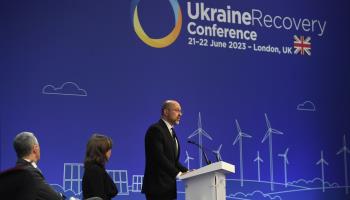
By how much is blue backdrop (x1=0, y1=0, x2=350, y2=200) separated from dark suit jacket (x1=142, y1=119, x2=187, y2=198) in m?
1.44

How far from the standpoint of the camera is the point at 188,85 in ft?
22.4

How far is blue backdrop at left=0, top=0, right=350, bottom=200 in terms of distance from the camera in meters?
6.06

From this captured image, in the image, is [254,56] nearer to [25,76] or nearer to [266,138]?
[266,138]

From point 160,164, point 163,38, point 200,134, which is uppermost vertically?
point 163,38

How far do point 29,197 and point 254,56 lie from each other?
5.37 metres

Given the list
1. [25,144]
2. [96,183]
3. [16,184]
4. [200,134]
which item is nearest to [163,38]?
[200,134]

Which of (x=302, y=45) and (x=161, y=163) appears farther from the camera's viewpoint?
(x=302, y=45)

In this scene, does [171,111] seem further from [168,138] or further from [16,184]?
[16,184]

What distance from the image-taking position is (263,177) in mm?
7043

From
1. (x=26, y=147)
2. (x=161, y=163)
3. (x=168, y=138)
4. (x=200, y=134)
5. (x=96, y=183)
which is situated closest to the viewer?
(x=26, y=147)

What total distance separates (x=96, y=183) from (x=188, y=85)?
2843 millimetres

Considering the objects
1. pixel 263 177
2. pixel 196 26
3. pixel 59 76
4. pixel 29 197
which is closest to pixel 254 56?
pixel 196 26

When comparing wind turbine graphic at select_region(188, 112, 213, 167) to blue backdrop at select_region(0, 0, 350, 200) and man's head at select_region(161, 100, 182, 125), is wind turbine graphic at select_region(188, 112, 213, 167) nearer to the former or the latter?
blue backdrop at select_region(0, 0, 350, 200)

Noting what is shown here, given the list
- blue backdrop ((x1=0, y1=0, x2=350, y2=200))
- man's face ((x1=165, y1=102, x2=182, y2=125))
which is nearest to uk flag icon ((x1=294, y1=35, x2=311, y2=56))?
blue backdrop ((x1=0, y1=0, x2=350, y2=200))
